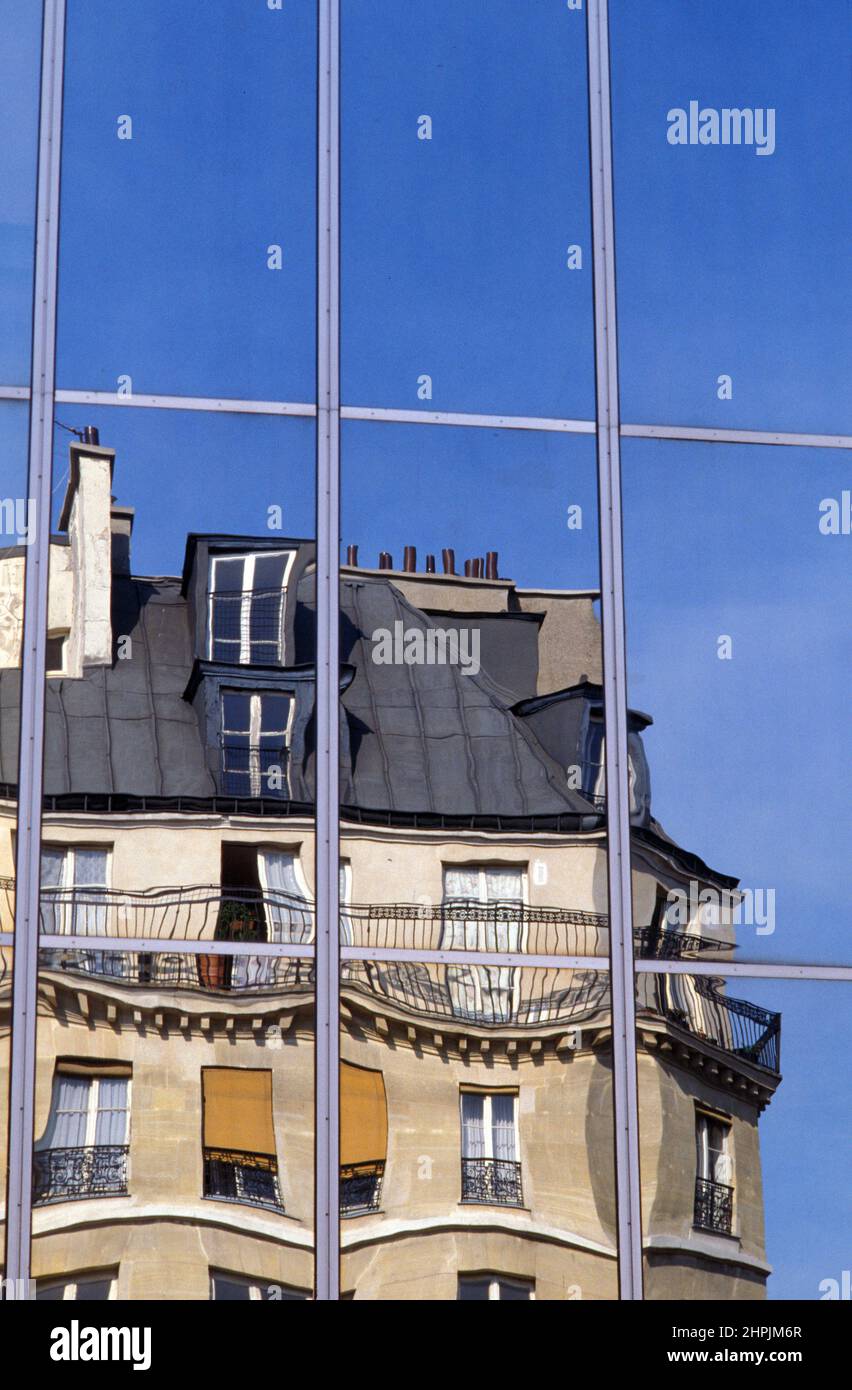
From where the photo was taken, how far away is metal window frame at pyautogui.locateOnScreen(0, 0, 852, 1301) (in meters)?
9.71

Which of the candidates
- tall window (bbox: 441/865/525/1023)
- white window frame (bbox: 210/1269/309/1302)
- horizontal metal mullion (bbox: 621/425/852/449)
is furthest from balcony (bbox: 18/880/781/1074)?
horizontal metal mullion (bbox: 621/425/852/449)

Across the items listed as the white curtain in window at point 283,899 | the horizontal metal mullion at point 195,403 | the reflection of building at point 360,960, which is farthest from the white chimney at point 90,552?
the white curtain in window at point 283,899

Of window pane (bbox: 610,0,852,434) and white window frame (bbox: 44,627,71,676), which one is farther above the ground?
window pane (bbox: 610,0,852,434)

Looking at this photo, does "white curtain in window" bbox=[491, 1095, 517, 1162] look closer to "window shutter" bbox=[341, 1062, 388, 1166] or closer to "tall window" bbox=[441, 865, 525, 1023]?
"tall window" bbox=[441, 865, 525, 1023]

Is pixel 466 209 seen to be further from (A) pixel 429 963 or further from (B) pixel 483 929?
(A) pixel 429 963

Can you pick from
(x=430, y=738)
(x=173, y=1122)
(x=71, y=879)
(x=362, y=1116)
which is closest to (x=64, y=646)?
(x=71, y=879)

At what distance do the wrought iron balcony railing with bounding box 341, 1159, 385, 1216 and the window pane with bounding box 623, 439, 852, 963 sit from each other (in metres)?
1.93

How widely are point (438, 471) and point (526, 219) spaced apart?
5.45ft

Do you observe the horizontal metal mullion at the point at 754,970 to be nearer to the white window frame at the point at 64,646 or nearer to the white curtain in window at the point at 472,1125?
the white curtain in window at the point at 472,1125

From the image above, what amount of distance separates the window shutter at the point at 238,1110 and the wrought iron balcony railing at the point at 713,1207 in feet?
7.37

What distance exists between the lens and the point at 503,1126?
9828 mm

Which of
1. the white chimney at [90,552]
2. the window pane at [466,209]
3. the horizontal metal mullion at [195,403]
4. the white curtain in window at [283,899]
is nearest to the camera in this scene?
the white curtain in window at [283,899]

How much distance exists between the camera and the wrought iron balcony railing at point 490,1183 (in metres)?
9.74
